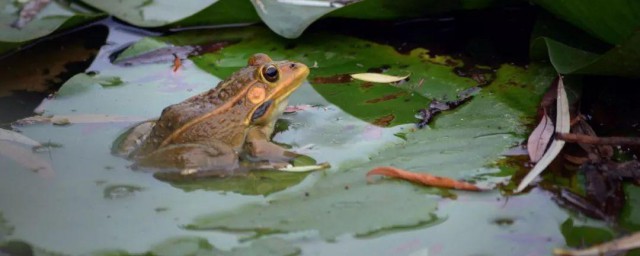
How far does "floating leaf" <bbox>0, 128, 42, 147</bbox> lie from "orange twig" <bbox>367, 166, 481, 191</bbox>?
39.7 inches

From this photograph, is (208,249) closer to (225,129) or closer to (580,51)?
(225,129)

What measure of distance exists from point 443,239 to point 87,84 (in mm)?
1433

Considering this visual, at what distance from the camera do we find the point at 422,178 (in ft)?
6.51

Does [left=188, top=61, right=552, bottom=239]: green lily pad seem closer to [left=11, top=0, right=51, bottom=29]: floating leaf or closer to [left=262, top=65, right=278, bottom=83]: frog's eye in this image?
[left=262, top=65, right=278, bottom=83]: frog's eye

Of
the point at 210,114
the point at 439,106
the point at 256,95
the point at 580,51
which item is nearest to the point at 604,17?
the point at 580,51

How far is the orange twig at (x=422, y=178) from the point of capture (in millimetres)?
1956

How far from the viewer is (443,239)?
181 centimetres

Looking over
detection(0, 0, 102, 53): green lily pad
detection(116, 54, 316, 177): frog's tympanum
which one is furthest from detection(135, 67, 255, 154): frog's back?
detection(0, 0, 102, 53): green lily pad

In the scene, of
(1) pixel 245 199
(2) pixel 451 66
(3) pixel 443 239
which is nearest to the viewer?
(3) pixel 443 239

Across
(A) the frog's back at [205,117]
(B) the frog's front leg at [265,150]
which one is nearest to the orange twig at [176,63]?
(A) the frog's back at [205,117]

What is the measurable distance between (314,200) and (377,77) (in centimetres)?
77

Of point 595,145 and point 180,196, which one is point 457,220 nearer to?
point 595,145

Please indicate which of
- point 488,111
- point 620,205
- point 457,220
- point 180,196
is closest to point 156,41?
point 180,196

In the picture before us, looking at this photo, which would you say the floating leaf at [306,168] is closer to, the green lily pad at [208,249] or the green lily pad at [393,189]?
the green lily pad at [393,189]
